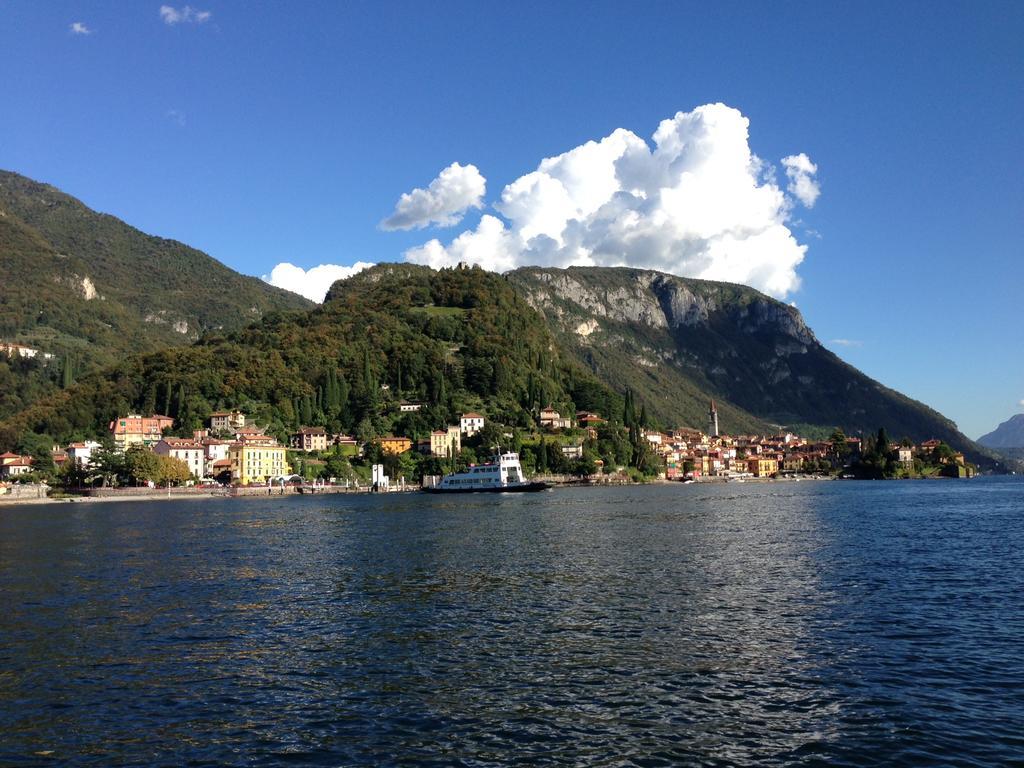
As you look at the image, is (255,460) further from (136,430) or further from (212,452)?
(136,430)

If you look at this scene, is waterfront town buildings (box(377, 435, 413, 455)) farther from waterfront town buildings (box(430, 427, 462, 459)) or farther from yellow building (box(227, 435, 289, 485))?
yellow building (box(227, 435, 289, 485))

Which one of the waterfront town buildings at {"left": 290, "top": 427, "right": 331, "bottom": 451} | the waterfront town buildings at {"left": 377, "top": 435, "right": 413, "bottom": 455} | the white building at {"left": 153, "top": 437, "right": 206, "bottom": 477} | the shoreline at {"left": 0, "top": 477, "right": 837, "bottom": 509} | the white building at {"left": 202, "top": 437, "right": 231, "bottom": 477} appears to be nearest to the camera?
the shoreline at {"left": 0, "top": 477, "right": 837, "bottom": 509}

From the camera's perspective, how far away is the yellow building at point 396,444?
613 feet

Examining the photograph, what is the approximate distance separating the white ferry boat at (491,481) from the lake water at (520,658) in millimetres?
107111

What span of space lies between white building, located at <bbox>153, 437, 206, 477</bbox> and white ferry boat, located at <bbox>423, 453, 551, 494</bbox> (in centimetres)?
5119

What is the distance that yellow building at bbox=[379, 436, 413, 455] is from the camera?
Answer: 186875 millimetres

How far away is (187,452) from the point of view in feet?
566

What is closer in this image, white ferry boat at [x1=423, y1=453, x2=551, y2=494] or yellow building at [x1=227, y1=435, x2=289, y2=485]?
white ferry boat at [x1=423, y1=453, x2=551, y2=494]

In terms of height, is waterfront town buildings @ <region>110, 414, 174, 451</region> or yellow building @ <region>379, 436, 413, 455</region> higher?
waterfront town buildings @ <region>110, 414, 174, 451</region>

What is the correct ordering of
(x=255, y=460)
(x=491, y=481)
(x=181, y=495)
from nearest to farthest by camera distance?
(x=181, y=495) < (x=491, y=481) < (x=255, y=460)

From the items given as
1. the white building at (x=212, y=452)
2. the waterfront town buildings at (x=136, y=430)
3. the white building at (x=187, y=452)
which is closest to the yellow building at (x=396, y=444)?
the white building at (x=212, y=452)

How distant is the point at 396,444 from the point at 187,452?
152 ft

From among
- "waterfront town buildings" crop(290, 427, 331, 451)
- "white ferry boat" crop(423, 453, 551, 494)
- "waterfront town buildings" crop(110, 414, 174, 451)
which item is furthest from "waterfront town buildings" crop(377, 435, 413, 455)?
"waterfront town buildings" crop(110, 414, 174, 451)

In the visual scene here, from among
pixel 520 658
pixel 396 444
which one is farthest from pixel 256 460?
pixel 520 658
